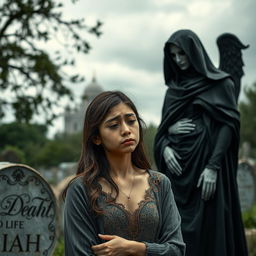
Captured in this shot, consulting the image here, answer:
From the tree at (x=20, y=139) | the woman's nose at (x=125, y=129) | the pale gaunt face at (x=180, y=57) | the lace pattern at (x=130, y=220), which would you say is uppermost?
the pale gaunt face at (x=180, y=57)

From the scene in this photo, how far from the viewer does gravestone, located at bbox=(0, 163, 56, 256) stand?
5.45 metres

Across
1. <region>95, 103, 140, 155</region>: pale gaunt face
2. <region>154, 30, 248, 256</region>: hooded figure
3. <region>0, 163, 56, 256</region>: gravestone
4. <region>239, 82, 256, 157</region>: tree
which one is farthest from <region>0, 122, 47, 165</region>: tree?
<region>95, 103, 140, 155</region>: pale gaunt face

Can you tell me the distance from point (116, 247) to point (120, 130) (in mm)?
530

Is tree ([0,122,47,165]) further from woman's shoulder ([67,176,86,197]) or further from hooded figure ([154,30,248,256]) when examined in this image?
woman's shoulder ([67,176,86,197])

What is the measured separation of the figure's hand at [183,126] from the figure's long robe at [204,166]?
43mm

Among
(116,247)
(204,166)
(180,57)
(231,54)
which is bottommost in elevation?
(116,247)

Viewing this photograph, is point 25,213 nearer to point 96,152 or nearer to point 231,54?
point 231,54

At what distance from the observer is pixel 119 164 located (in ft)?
9.34

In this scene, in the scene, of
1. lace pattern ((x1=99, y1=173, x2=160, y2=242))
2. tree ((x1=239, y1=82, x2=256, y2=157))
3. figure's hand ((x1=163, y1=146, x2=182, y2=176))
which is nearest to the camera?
lace pattern ((x1=99, y1=173, x2=160, y2=242))

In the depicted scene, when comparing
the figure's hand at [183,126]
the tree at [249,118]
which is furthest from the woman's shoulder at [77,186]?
the tree at [249,118]

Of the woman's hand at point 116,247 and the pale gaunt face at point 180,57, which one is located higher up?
the pale gaunt face at point 180,57

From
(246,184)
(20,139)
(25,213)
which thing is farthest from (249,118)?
(25,213)

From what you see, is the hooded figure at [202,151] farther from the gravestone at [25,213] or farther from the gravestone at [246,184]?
the gravestone at [246,184]

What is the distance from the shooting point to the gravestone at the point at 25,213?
545 cm
